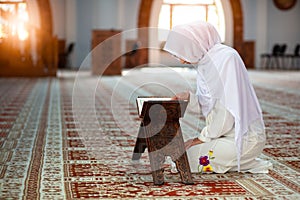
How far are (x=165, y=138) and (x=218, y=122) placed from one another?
0.37 m

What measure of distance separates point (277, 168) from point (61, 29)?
16.2m

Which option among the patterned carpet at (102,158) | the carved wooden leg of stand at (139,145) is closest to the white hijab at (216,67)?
the patterned carpet at (102,158)

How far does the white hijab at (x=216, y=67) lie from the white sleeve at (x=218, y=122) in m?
0.03

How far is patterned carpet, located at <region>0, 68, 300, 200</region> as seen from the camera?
3.20 meters

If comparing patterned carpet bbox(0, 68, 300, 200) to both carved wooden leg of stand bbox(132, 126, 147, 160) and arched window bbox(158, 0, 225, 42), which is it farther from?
arched window bbox(158, 0, 225, 42)

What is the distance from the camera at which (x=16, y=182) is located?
339 cm

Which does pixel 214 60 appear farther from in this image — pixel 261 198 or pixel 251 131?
pixel 261 198

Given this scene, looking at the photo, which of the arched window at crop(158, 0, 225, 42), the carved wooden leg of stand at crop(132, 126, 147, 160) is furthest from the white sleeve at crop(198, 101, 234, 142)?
the arched window at crop(158, 0, 225, 42)

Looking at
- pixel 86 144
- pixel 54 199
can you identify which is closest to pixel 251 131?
pixel 54 199

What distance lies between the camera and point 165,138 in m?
3.40

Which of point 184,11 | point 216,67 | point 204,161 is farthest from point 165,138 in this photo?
point 184,11

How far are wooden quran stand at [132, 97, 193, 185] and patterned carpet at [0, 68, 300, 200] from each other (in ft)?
0.33

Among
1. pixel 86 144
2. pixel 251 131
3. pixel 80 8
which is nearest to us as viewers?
pixel 251 131

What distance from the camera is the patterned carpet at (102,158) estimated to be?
3.20 metres
